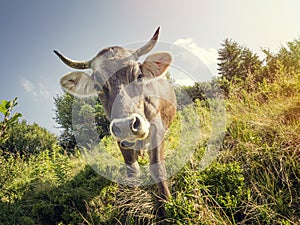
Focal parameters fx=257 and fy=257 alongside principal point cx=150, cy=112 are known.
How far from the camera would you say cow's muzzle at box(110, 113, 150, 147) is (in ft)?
9.23

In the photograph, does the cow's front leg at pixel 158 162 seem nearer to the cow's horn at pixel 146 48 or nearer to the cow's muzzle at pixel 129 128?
the cow's muzzle at pixel 129 128

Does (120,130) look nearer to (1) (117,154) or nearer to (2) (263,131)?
(2) (263,131)

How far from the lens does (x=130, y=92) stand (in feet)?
10.3

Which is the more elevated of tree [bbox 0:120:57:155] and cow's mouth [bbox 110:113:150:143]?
tree [bbox 0:120:57:155]

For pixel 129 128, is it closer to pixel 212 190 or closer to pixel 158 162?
pixel 158 162

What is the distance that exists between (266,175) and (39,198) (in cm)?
323

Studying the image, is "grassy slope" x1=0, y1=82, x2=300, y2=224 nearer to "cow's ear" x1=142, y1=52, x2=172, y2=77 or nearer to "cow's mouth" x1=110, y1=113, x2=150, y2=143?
"cow's mouth" x1=110, y1=113, x2=150, y2=143

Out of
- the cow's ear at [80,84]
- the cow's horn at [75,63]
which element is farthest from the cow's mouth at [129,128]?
the cow's horn at [75,63]

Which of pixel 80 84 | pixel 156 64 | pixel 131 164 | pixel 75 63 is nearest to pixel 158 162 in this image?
pixel 131 164

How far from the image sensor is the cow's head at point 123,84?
295cm

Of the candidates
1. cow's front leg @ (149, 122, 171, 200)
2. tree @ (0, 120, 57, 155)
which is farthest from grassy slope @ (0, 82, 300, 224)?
tree @ (0, 120, 57, 155)

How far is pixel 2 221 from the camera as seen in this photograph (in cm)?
325

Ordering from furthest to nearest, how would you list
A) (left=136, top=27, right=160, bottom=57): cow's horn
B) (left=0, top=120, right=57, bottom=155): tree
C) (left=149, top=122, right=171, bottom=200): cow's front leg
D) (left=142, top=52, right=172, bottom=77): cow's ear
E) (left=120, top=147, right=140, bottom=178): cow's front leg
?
(left=0, top=120, right=57, bottom=155): tree → (left=120, top=147, right=140, bottom=178): cow's front leg → (left=136, top=27, right=160, bottom=57): cow's horn → (left=142, top=52, right=172, bottom=77): cow's ear → (left=149, top=122, right=171, bottom=200): cow's front leg

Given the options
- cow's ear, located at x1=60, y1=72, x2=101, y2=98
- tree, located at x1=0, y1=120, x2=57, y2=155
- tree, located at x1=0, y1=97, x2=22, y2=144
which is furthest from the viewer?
tree, located at x1=0, y1=120, x2=57, y2=155
